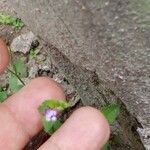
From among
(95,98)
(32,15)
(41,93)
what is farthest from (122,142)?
(32,15)

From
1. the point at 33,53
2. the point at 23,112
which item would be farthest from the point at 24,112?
the point at 33,53

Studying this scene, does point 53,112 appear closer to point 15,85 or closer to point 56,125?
point 56,125

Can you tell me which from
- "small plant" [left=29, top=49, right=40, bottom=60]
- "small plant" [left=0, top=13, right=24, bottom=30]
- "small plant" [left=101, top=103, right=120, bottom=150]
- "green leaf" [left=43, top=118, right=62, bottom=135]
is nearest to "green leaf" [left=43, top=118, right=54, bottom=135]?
"green leaf" [left=43, top=118, right=62, bottom=135]

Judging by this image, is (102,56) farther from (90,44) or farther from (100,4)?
(100,4)

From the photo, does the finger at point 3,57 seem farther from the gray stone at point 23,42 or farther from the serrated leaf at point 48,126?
the gray stone at point 23,42

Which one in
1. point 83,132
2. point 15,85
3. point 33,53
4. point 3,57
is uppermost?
point 3,57

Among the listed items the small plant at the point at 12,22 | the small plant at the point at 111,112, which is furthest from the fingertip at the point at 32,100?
the small plant at the point at 12,22
